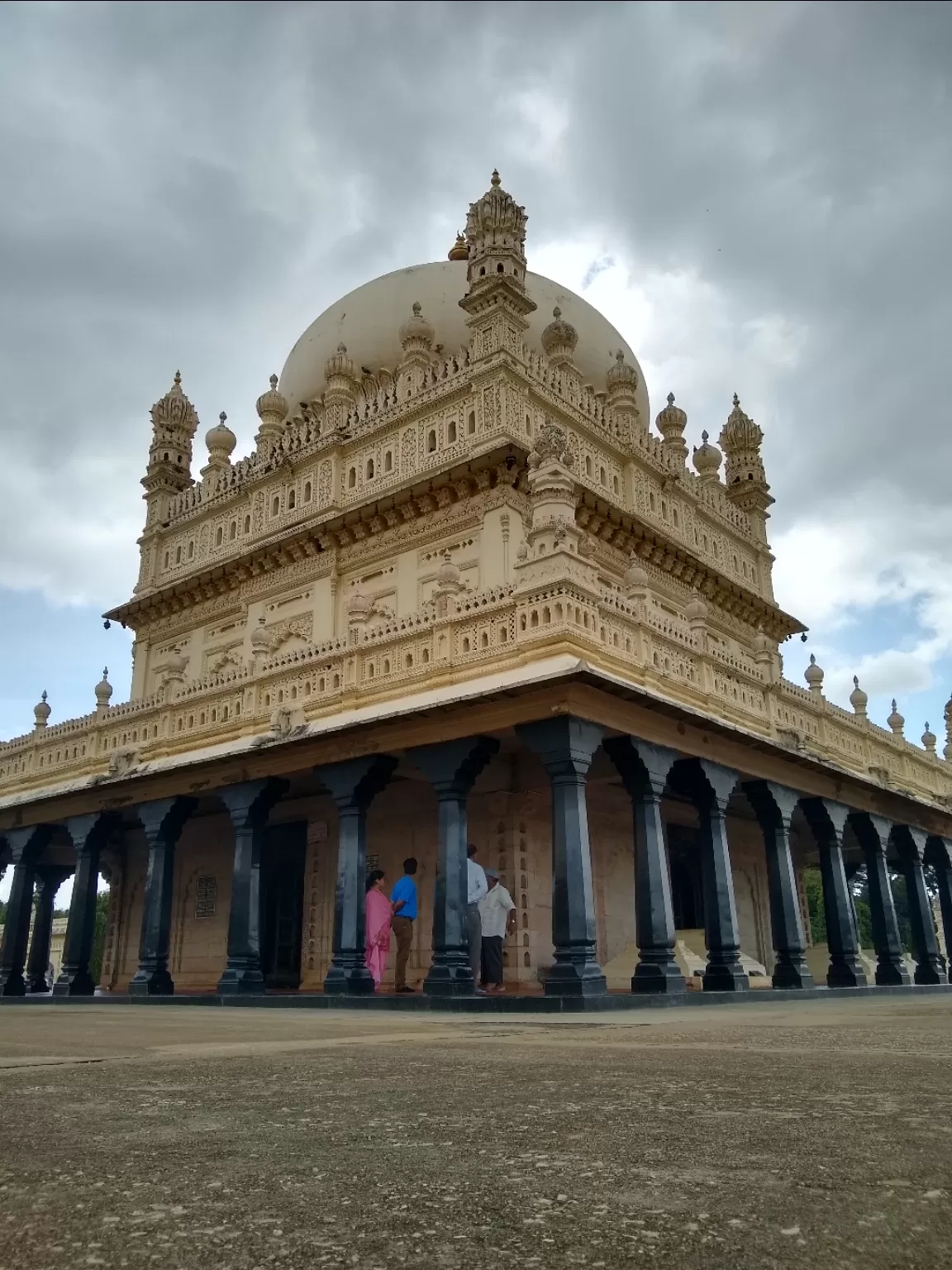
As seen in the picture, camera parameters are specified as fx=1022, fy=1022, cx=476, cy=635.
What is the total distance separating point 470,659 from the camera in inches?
425

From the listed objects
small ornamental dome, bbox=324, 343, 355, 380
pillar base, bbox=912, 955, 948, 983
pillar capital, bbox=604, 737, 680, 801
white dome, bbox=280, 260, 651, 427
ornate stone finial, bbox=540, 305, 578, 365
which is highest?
white dome, bbox=280, 260, 651, 427

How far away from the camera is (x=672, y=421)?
1970cm

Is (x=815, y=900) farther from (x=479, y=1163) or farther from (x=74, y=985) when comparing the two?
(x=479, y=1163)

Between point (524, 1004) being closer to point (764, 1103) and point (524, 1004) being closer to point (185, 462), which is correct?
point (764, 1103)

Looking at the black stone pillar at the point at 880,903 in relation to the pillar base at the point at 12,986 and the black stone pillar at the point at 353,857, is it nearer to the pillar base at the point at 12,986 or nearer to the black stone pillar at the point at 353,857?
the black stone pillar at the point at 353,857

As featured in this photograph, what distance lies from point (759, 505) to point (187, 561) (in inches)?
477

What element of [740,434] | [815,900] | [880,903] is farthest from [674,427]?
[815,900]

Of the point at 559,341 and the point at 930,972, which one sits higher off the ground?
the point at 559,341

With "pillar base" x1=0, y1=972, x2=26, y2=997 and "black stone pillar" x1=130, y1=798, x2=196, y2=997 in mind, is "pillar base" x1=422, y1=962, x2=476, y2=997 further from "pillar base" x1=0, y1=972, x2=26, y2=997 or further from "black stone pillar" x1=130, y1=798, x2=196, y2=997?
"pillar base" x1=0, y1=972, x2=26, y2=997

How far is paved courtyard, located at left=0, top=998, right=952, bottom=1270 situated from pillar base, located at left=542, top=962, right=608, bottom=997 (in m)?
5.97

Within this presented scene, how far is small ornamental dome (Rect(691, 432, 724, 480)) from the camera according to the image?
21047 mm

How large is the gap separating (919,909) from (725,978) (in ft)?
24.9

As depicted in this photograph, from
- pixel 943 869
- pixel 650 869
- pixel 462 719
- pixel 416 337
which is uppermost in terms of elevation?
pixel 416 337

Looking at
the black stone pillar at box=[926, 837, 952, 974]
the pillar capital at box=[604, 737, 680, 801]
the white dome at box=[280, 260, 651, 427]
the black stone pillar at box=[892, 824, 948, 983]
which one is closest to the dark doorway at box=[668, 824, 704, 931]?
the black stone pillar at box=[892, 824, 948, 983]
